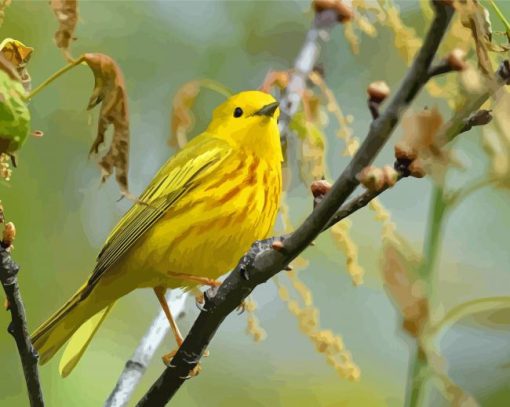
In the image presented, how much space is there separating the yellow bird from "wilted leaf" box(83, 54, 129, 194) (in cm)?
53

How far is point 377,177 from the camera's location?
48cm

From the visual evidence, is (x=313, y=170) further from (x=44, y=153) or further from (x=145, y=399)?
(x=44, y=153)

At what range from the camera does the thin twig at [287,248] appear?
458mm

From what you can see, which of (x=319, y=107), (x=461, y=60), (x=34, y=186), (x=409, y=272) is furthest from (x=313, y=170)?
(x=34, y=186)

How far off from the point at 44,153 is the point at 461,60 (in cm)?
180

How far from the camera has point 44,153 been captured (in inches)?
84.3

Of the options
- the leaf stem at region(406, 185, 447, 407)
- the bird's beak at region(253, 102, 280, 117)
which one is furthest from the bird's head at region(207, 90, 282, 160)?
the leaf stem at region(406, 185, 447, 407)

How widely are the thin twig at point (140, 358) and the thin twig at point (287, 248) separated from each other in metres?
0.22

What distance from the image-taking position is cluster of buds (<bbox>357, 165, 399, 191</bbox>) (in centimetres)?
48

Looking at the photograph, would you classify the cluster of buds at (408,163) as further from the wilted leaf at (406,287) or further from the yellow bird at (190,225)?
the yellow bird at (190,225)

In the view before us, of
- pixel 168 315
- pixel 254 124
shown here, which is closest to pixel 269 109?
pixel 254 124

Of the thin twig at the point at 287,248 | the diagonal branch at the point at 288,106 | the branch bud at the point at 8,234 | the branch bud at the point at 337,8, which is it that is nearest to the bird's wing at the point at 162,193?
the diagonal branch at the point at 288,106

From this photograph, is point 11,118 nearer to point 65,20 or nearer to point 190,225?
point 65,20

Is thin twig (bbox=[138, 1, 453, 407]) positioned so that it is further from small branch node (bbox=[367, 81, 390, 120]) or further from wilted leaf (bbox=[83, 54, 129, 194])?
wilted leaf (bbox=[83, 54, 129, 194])
